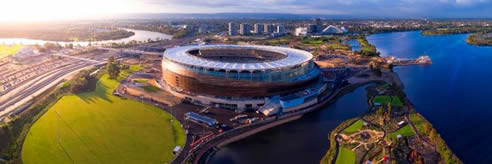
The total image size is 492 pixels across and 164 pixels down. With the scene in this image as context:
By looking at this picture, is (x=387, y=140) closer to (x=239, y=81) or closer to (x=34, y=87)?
(x=239, y=81)

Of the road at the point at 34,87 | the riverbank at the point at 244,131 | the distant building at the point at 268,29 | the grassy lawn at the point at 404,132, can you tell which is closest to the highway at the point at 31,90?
the road at the point at 34,87

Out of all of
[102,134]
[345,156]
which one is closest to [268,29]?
[102,134]

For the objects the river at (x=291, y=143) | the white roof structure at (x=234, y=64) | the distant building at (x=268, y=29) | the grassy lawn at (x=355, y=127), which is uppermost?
the distant building at (x=268, y=29)

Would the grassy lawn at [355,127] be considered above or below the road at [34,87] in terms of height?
below

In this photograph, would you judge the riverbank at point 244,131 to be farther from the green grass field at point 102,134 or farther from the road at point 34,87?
the road at point 34,87

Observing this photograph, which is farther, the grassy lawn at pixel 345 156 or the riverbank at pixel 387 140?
the riverbank at pixel 387 140

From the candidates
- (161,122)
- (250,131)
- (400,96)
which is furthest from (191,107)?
(400,96)

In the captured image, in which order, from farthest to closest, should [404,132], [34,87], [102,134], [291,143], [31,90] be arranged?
[34,87] < [31,90] < [102,134] < [404,132] < [291,143]

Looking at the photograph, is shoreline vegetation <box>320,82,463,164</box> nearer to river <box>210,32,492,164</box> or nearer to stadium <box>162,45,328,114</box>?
river <box>210,32,492,164</box>
